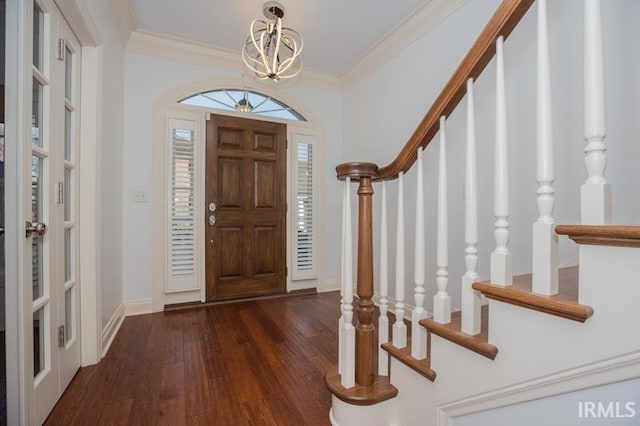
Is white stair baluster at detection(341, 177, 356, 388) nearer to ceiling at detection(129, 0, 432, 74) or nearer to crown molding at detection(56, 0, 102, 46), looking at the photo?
crown molding at detection(56, 0, 102, 46)

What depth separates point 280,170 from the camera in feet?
10.8

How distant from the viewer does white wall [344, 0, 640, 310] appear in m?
1.41

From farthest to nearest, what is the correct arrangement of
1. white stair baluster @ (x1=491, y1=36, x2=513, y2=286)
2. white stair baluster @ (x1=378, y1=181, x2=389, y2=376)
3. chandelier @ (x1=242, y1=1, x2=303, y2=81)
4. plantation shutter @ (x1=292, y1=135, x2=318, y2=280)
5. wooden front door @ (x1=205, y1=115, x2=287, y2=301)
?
plantation shutter @ (x1=292, y1=135, x2=318, y2=280) → wooden front door @ (x1=205, y1=115, x2=287, y2=301) → chandelier @ (x1=242, y1=1, x2=303, y2=81) → white stair baluster @ (x1=378, y1=181, x2=389, y2=376) → white stair baluster @ (x1=491, y1=36, x2=513, y2=286)

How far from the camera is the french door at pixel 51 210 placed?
1271mm

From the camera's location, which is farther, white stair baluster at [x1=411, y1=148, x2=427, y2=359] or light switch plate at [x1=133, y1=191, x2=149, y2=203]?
light switch plate at [x1=133, y1=191, x2=149, y2=203]

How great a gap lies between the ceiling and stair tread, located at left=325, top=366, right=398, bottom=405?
2.70 metres

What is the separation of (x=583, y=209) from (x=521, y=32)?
1.70 m

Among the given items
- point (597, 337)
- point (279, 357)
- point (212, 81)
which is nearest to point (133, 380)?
point (279, 357)

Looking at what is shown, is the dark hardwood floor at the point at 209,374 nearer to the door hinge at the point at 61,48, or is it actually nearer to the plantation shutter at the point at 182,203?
the plantation shutter at the point at 182,203

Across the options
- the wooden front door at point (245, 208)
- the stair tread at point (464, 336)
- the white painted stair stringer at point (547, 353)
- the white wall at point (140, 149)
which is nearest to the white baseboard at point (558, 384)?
the white painted stair stringer at point (547, 353)

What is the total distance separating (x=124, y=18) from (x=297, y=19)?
145cm

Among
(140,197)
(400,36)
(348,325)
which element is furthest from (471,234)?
(140,197)

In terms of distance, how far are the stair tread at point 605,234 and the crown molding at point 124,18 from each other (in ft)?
9.99

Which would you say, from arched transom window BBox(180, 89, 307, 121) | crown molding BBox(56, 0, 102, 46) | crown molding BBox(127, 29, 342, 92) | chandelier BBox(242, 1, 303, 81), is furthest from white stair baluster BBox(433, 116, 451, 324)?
crown molding BBox(127, 29, 342, 92)
